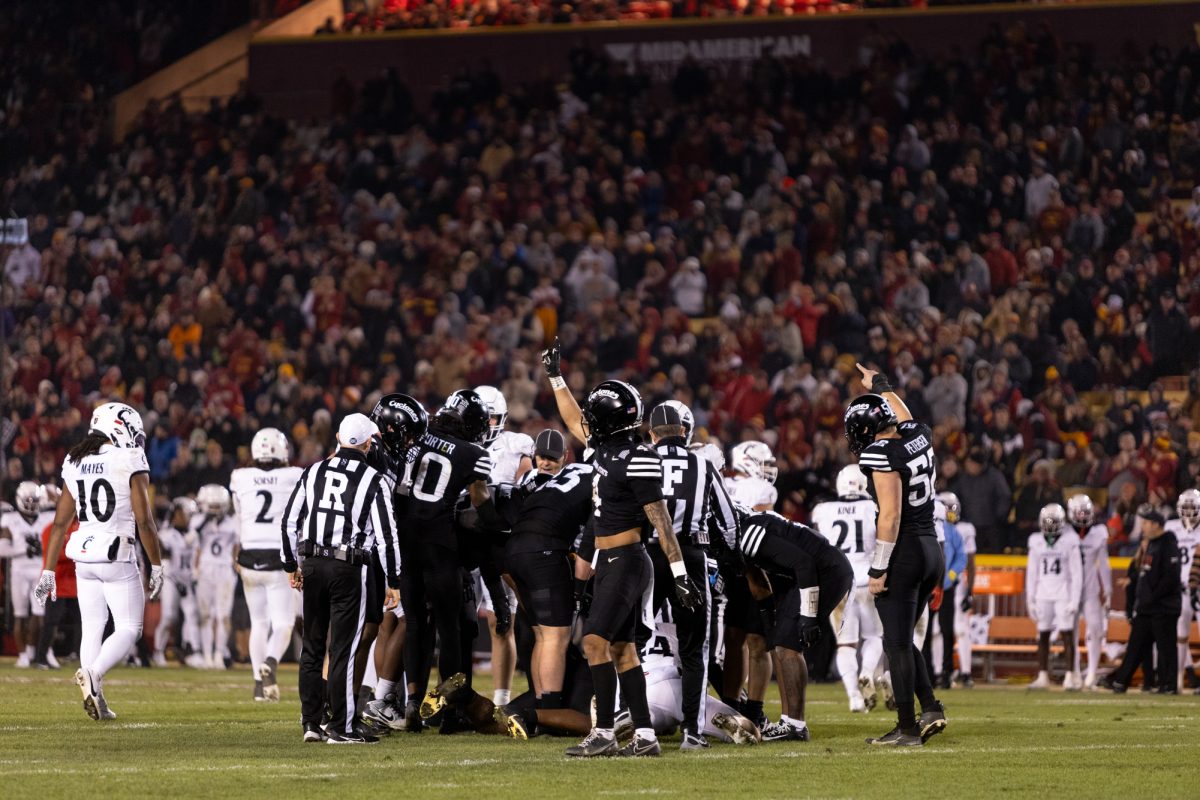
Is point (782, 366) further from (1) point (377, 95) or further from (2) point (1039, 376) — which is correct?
(1) point (377, 95)

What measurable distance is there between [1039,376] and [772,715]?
9.82m

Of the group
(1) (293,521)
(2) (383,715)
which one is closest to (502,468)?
(2) (383,715)

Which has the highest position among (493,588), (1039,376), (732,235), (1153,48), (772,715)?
(1153,48)

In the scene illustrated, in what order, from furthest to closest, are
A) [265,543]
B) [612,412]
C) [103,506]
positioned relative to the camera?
[265,543] → [103,506] → [612,412]

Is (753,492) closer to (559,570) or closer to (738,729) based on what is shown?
(559,570)

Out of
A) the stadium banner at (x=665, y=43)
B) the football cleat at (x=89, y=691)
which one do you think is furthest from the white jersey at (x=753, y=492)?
the stadium banner at (x=665, y=43)

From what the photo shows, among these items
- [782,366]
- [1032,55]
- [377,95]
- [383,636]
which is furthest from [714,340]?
[383,636]

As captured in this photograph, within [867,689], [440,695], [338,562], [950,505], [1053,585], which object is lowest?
[867,689]

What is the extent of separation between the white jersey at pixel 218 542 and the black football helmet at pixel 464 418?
946 cm

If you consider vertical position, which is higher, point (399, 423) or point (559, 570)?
point (399, 423)

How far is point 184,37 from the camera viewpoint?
32844 mm

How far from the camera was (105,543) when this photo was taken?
Result: 12.2 m

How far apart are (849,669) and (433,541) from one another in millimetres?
4143

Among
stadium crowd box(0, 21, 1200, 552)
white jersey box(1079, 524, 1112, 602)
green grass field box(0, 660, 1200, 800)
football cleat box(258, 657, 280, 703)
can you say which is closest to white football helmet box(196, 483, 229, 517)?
stadium crowd box(0, 21, 1200, 552)
